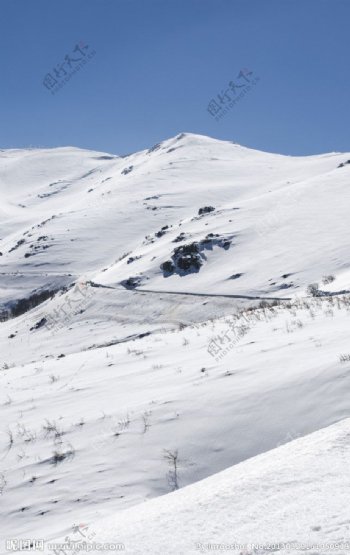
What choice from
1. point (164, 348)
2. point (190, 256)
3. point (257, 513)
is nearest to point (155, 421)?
point (257, 513)

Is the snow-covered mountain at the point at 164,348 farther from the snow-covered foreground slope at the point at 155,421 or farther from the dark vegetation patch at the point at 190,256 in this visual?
the dark vegetation patch at the point at 190,256

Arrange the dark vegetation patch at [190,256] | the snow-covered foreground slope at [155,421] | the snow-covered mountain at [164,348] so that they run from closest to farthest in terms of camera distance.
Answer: the snow-covered foreground slope at [155,421] < the snow-covered mountain at [164,348] < the dark vegetation patch at [190,256]

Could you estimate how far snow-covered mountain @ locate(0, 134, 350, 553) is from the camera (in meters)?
5.91

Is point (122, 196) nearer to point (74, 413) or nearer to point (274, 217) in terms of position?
point (274, 217)

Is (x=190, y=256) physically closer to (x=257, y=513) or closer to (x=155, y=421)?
(x=155, y=421)

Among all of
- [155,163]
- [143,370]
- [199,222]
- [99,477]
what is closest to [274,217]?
[199,222]

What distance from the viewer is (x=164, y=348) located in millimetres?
12328

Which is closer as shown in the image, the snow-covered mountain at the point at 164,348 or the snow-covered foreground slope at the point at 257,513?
the snow-covered foreground slope at the point at 257,513

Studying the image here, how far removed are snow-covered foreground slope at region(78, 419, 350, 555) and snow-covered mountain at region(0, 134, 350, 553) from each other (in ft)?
0.68

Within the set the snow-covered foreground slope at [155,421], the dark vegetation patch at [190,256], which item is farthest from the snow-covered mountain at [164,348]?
the dark vegetation patch at [190,256]

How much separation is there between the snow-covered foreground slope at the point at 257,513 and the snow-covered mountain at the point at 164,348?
0.21m

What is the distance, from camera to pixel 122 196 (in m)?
106

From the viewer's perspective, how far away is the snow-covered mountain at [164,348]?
233 inches

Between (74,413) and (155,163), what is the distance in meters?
142
